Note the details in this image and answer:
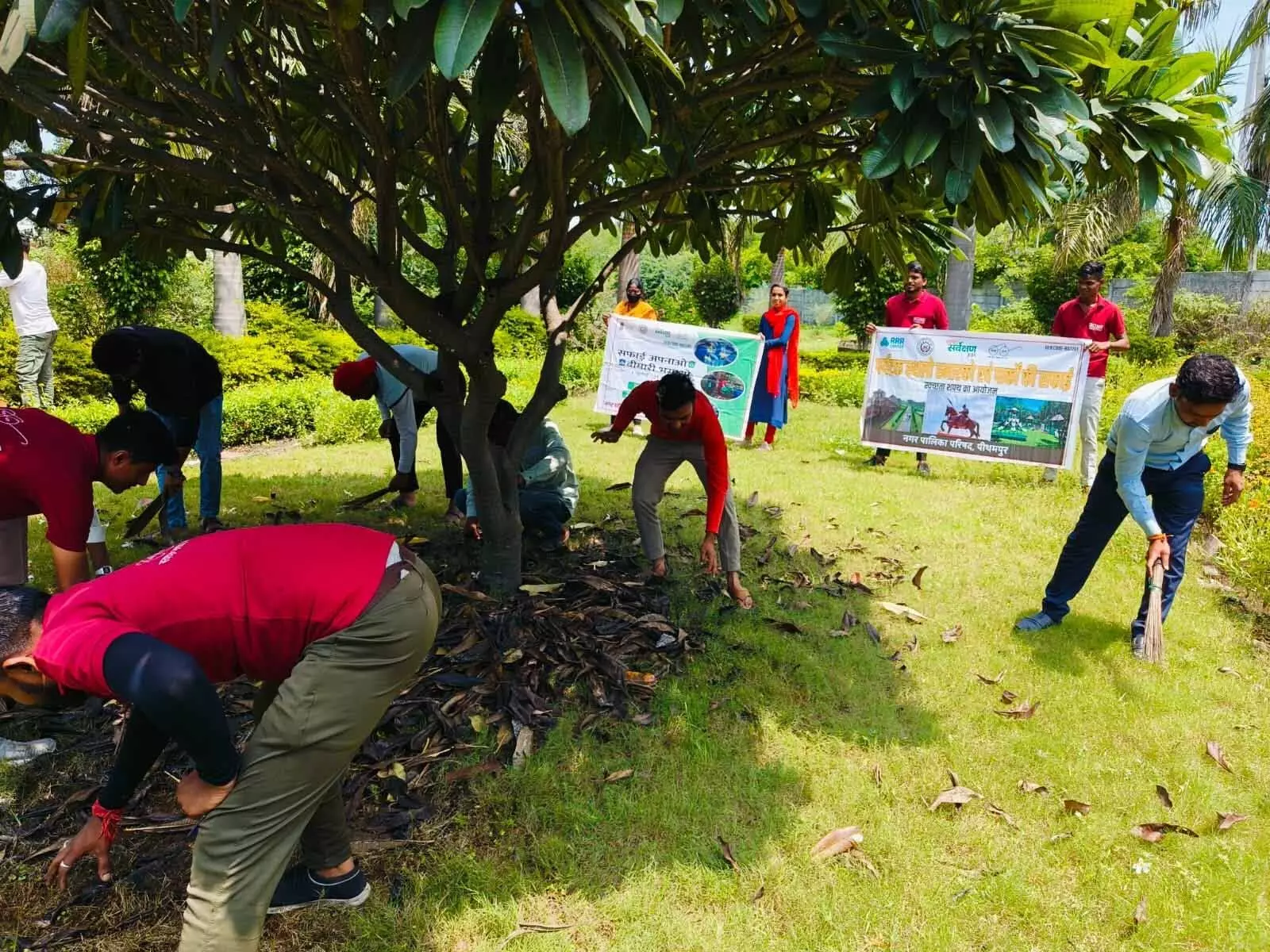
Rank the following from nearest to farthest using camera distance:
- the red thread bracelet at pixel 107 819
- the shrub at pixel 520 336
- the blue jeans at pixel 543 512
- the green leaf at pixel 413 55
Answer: the green leaf at pixel 413 55 < the red thread bracelet at pixel 107 819 < the blue jeans at pixel 543 512 < the shrub at pixel 520 336

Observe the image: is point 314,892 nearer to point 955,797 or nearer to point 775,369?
point 955,797

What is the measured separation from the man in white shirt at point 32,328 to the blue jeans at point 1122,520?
31.5 feet

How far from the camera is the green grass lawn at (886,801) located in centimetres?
273

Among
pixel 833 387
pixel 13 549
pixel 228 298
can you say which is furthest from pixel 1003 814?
pixel 228 298

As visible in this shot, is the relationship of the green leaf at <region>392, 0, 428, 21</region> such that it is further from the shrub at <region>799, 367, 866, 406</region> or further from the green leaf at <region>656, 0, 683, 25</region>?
the shrub at <region>799, 367, 866, 406</region>

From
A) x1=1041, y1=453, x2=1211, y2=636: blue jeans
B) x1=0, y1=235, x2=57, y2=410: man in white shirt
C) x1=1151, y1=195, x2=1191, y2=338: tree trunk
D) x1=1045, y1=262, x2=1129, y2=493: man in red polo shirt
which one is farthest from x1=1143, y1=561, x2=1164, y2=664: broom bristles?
x1=1151, y1=195, x2=1191, y2=338: tree trunk

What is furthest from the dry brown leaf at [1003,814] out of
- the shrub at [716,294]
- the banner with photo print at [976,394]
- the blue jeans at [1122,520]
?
the shrub at [716,294]

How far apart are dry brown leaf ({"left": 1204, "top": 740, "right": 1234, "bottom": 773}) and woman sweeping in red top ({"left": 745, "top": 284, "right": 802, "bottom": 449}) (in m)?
6.02

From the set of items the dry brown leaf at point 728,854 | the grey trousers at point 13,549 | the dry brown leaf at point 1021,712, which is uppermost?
the grey trousers at point 13,549

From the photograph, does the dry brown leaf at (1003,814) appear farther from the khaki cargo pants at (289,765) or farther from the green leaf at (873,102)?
the green leaf at (873,102)

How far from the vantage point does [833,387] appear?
13.9m

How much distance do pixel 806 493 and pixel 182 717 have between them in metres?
6.40

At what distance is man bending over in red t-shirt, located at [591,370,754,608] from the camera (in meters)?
4.61

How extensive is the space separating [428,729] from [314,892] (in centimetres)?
95
